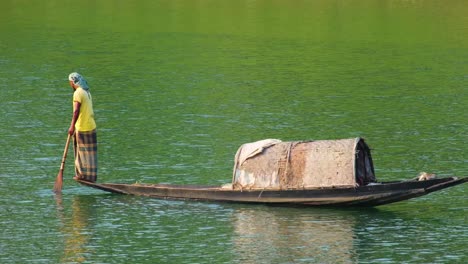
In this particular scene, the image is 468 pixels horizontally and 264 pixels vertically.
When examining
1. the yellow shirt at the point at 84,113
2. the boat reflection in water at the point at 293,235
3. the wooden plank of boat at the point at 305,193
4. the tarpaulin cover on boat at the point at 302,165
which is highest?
the yellow shirt at the point at 84,113

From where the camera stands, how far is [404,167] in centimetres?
2473

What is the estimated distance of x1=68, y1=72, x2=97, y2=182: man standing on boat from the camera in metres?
21.1

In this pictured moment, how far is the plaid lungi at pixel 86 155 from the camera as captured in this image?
21312 millimetres

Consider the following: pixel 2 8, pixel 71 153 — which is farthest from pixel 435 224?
pixel 2 8

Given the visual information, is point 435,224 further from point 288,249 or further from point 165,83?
point 165,83

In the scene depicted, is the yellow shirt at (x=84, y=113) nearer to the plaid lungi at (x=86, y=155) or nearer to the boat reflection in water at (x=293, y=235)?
the plaid lungi at (x=86, y=155)

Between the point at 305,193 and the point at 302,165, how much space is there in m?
0.47

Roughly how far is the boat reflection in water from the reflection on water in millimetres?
2391

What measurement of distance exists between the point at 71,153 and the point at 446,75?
15571mm

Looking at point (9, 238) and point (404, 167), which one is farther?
point (404, 167)

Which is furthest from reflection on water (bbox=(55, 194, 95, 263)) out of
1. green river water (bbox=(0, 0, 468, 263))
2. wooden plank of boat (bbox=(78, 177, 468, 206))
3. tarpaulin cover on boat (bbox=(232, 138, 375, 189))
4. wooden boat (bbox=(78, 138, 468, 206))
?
tarpaulin cover on boat (bbox=(232, 138, 375, 189))

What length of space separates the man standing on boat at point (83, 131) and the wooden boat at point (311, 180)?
160 centimetres

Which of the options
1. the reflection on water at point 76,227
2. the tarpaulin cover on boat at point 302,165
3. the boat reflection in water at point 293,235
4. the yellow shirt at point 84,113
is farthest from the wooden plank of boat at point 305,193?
the yellow shirt at point 84,113

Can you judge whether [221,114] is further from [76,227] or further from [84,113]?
[76,227]
